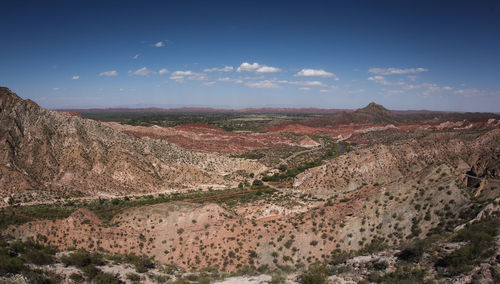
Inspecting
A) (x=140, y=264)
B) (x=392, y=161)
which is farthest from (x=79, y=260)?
(x=392, y=161)

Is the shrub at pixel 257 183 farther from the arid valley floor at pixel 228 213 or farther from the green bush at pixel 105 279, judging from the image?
the green bush at pixel 105 279

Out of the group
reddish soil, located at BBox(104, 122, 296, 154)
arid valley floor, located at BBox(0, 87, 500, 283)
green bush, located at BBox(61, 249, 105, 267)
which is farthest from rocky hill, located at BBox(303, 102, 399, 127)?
green bush, located at BBox(61, 249, 105, 267)

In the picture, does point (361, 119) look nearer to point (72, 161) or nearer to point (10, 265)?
point (72, 161)

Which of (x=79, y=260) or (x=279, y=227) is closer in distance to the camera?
(x=79, y=260)

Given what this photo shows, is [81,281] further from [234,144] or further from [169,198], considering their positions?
[234,144]

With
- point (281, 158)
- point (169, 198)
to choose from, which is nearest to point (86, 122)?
point (169, 198)

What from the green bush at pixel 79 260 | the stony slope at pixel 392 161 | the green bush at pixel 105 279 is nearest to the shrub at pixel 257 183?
the stony slope at pixel 392 161
